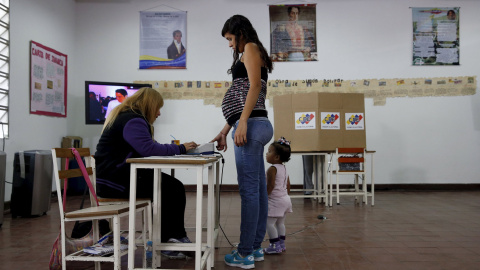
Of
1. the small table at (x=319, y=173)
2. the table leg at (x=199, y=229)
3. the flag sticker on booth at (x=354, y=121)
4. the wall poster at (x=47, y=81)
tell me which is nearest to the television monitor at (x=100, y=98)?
the wall poster at (x=47, y=81)

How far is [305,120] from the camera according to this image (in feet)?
15.2

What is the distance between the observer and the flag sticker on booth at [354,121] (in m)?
4.65

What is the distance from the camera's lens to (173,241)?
2.19m

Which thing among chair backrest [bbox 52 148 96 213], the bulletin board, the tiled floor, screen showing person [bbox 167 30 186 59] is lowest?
the tiled floor

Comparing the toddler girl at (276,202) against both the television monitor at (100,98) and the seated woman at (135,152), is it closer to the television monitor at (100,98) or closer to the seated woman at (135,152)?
the seated woman at (135,152)

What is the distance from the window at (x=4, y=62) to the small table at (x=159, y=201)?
2.99 m

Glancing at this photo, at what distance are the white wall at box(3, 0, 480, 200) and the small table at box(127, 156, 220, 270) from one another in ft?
13.2

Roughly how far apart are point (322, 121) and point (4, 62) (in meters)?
3.58

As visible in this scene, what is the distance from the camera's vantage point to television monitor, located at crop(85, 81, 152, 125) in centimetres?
526

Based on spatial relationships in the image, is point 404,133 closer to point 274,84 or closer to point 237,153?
point 274,84

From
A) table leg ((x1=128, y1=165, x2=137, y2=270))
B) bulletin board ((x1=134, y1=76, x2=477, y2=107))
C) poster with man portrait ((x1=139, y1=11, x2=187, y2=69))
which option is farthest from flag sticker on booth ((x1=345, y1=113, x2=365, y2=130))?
table leg ((x1=128, y1=165, x2=137, y2=270))

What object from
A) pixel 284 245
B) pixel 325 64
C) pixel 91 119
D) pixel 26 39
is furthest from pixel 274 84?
pixel 284 245

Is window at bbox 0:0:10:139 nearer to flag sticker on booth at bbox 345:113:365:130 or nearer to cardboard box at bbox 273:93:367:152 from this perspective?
cardboard box at bbox 273:93:367:152

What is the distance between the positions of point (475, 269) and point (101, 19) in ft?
19.2
